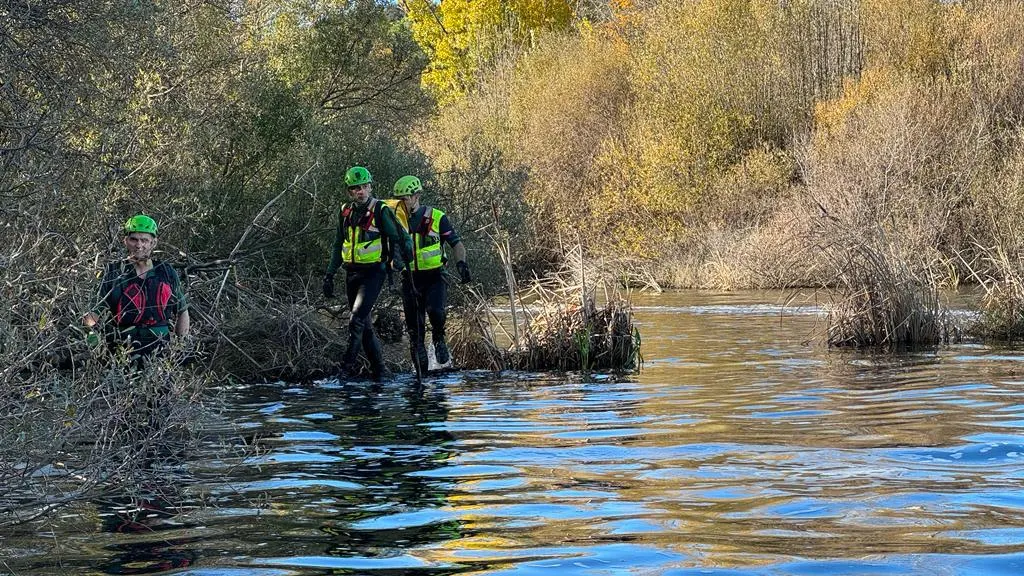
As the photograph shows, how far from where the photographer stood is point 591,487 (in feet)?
26.2

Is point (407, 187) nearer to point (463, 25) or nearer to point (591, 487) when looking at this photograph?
point (591, 487)

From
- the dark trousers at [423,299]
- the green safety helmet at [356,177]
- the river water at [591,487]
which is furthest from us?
the dark trousers at [423,299]

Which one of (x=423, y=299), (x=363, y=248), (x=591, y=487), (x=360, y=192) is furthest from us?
(x=423, y=299)

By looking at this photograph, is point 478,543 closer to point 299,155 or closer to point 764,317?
point 299,155

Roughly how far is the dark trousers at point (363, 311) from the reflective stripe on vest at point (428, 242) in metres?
0.54

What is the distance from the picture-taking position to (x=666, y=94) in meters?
38.4

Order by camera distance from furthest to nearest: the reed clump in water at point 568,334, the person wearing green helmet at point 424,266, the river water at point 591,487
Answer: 1. the reed clump in water at point 568,334
2. the person wearing green helmet at point 424,266
3. the river water at point 591,487

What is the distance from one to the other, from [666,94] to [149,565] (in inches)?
1312

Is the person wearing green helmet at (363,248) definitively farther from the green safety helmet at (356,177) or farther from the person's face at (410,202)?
the person's face at (410,202)

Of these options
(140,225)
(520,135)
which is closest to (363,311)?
(140,225)

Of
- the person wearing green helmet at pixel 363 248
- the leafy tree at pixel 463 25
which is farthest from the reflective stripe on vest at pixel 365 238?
the leafy tree at pixel 463 25

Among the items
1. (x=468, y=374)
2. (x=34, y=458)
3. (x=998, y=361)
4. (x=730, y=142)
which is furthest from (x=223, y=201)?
(x=730, y=142)

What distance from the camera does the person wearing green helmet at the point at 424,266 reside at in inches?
569

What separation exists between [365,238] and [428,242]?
35.1 inches
